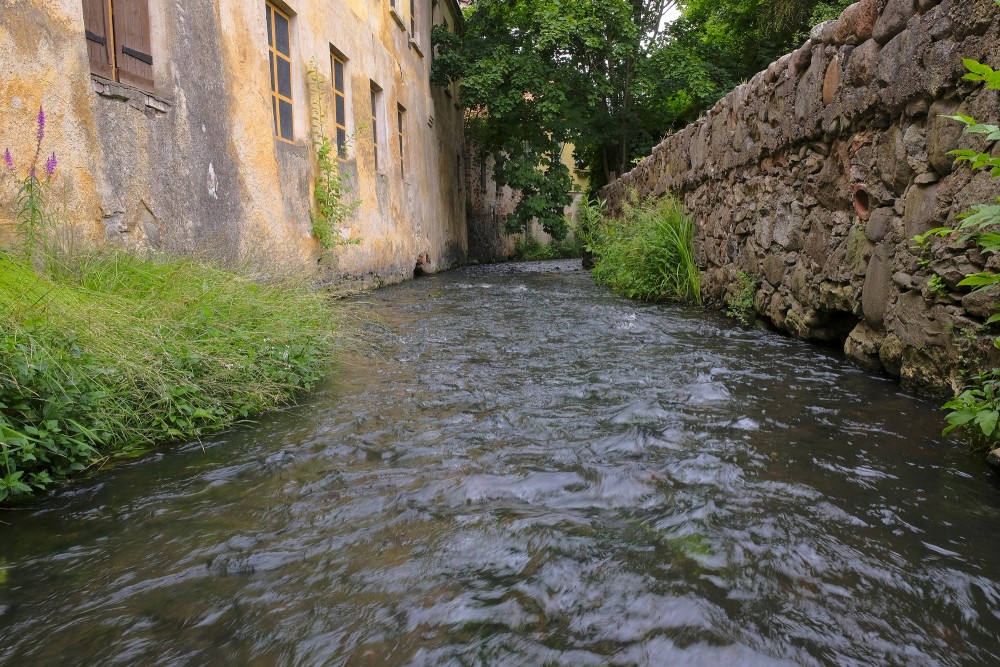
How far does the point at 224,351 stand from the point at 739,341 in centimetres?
337

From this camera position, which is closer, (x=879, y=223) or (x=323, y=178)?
(x=879, y=223)

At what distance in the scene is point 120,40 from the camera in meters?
4.04

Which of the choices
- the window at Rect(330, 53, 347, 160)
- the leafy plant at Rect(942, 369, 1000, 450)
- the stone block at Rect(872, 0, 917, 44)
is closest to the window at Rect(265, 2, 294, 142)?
the window at Rect(330, 53, 347, 160)

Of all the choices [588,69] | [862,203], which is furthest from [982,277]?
[588,69]

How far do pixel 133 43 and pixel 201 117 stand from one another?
638 mm

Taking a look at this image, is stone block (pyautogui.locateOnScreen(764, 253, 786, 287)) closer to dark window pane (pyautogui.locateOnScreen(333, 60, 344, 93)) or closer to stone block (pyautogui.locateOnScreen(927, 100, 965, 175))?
stone block (pyautogui.locateOnScreen(927, 100, 965, 175))

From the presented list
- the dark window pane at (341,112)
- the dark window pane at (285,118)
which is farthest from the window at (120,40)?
the dark window pane at (341,112)

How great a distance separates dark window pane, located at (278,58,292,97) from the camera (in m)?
6.25

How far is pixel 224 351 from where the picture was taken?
9.70 feet

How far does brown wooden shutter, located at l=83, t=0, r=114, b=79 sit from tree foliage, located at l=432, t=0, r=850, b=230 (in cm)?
1028

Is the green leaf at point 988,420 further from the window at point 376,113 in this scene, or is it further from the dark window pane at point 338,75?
the window at point 376,113

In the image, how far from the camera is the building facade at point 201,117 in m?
3.47

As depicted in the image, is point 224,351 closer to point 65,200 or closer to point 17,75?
point 65,200

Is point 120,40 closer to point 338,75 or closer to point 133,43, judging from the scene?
point 133,43
